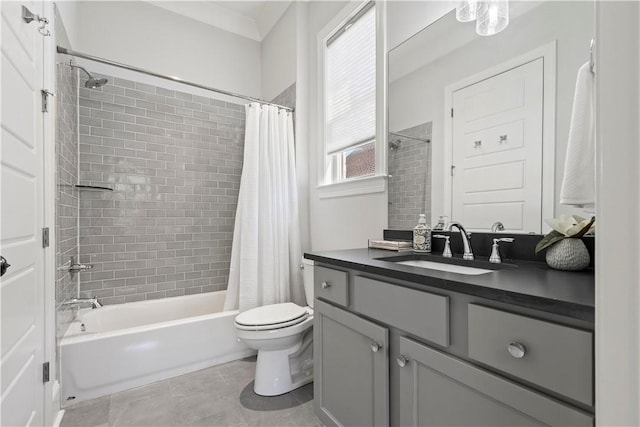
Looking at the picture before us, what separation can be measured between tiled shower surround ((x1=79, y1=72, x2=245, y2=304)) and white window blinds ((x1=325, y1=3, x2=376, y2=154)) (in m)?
1.13

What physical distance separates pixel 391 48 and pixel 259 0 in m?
1.70

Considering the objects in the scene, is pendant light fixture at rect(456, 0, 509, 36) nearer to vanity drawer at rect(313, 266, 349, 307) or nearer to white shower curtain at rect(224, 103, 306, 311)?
vanity drawer at rect(313, 266, 349, 307)

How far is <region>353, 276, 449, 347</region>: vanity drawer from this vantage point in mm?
938

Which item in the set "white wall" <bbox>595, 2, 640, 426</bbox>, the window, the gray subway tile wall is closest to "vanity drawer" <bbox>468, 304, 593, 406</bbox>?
"white wall" <bbox>595, 2, 640, 426</bbox>

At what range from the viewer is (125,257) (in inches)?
101

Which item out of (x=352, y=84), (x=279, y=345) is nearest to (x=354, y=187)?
(x=352, y=84)

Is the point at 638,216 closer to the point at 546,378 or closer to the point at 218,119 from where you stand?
the point at 546,378

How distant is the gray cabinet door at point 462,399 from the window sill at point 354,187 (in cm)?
108

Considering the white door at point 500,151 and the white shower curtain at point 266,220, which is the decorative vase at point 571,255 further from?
the white shower curtain at point 266,220

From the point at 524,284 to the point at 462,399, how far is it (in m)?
0.38

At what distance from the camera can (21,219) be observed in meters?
1.16

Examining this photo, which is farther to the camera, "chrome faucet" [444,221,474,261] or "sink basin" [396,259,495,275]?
"chrome faucet" [444,221,474,261]

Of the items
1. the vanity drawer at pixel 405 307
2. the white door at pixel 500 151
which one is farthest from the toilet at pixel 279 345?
the white door at pixel 500 151

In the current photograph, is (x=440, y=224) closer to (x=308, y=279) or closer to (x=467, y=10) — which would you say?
(x=467, y=10)
